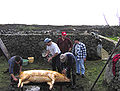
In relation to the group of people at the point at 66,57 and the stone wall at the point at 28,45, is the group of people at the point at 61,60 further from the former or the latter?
the stone wall at the point at 28,45

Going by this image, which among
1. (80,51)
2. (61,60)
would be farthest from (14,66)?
(80,51)

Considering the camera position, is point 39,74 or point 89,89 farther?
point 89,89

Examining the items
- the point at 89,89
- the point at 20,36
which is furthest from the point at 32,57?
the point at 89,89

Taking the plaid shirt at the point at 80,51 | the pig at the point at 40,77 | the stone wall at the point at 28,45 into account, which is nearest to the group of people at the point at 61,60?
the plaid shirt at the point at 80,51

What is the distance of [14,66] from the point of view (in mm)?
4801

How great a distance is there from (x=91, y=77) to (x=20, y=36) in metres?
5.07

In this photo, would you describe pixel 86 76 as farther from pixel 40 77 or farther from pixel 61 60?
pixel 40 77

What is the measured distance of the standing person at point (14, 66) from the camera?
464cm

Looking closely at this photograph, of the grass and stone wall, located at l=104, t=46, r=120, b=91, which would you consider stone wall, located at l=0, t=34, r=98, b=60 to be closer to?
the grass

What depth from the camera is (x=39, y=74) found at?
461 cm

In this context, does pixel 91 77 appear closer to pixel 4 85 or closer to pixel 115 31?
pixel 4 85

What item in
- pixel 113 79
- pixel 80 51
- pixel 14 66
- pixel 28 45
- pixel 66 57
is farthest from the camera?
pixel 28 45

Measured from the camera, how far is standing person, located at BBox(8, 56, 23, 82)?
464cm

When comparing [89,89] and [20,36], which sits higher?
[20,36]
